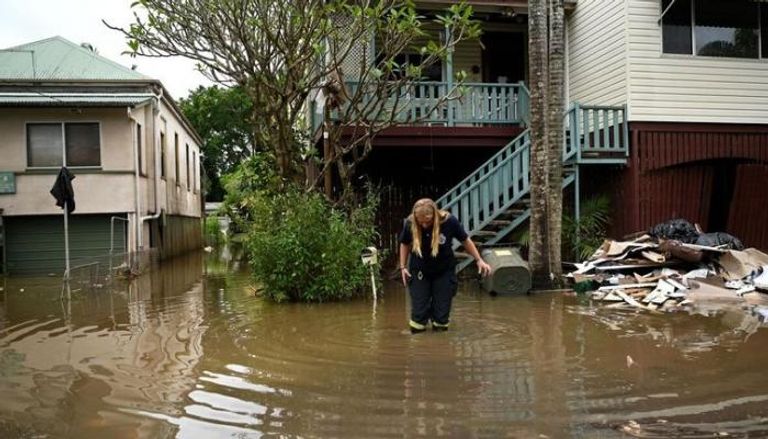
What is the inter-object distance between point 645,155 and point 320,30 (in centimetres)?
697

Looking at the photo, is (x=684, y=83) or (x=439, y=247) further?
(x=684, y=83)

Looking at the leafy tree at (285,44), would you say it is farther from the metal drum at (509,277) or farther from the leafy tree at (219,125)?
the leafy tree at (219,125)

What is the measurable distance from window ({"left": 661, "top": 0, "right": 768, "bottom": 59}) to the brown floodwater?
23.6 ft

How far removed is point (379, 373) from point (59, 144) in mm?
13446

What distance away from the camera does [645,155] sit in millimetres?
13336

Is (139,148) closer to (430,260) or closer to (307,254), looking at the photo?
(307,254)

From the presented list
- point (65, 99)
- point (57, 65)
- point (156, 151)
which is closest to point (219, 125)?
point (156, 151)

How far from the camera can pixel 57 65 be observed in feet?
57.1

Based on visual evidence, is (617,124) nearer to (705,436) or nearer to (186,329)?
(186,329)

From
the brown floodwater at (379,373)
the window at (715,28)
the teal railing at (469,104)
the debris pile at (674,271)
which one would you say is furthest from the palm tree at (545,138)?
the window at (715,28)

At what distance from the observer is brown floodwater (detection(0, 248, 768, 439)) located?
4293 millimetres

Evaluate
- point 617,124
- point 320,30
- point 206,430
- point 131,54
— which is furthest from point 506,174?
point 206,430

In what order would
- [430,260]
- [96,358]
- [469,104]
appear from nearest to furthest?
[96,358]
[430,260]
[469,104]

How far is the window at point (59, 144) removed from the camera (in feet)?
52.9
